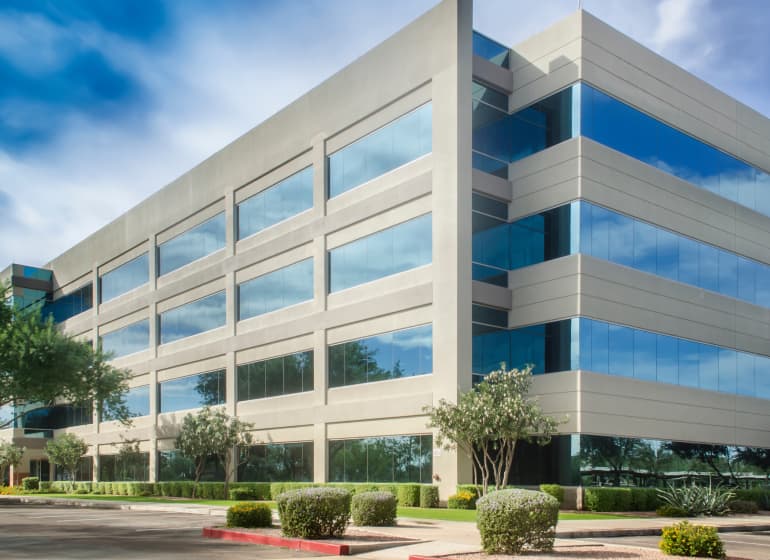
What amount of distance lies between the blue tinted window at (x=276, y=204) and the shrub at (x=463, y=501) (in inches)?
711

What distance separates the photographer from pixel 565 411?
109ft

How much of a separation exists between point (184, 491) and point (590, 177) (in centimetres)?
2895

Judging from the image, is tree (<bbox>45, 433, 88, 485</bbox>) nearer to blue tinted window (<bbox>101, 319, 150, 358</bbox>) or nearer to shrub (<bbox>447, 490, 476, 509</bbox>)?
blue tinted window (<bbox>101, 319, 150, 358</bbox>)

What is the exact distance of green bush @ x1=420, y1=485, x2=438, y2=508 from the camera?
106 feet

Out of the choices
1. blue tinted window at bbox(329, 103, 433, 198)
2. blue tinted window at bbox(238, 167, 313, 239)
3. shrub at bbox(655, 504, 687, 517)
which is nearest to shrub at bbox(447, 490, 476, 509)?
shrub at bbox(655, 504, 687, 517)

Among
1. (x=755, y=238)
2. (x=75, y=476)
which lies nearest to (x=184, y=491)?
(x=75, y=476)

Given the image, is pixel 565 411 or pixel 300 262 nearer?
pixel 565 411

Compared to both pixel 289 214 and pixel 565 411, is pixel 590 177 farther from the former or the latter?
pixel 289 214

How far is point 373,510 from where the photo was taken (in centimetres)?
2188

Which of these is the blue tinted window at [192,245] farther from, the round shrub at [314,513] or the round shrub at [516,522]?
the round shrub at [516,522]

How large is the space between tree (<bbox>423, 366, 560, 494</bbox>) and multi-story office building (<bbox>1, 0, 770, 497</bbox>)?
2134 mm

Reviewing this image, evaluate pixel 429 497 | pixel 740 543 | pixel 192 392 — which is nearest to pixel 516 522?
pixel 740 543

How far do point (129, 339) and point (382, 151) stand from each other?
3142 centimetres

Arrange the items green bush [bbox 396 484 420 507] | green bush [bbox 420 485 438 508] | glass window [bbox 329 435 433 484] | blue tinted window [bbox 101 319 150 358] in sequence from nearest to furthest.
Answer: green bush [bbox 420 485 438 508]
green bush [bbox 396 484 420 507]
glass window [bbox 329 435 433 484]
blue tinted window [bbox 101 319 150 358]
